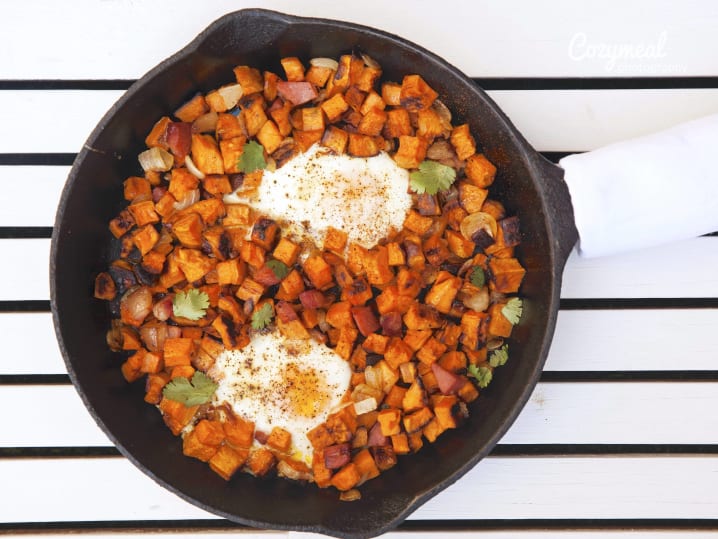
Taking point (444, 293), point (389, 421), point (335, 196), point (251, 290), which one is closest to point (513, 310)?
point (444, 293)

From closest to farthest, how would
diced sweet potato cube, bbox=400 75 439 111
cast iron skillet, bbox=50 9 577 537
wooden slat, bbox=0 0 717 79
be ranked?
cast iron skillet, bbox=50 9 577 537
diced sweet potato cube, bbox=400 75 439 111
wooden slat, bbox=0 0 717 79

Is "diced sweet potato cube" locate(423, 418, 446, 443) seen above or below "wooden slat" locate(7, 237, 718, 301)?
below

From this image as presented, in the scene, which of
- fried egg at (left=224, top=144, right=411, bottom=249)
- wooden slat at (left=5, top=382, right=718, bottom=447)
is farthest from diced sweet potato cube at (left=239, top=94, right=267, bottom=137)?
wooden slat at (left=5, top=382, right=718, bottom=447)

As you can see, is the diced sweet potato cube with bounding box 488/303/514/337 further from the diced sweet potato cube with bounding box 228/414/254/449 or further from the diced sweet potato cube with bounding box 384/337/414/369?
the diced sweet potato cube with bounding box 228/414/254/449

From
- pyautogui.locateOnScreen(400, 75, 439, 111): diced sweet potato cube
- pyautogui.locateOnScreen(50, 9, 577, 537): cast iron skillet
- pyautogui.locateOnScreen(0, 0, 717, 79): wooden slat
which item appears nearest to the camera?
pyautogui.locateOnScreen(50, 9, 577, 537): cast iron skillet

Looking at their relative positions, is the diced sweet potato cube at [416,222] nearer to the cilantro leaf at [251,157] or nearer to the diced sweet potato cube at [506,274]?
the diced sweet potato cube at [506,274]

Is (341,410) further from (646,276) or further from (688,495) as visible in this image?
(688,495)

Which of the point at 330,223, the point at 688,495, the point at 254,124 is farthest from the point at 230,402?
the point at 688,495
